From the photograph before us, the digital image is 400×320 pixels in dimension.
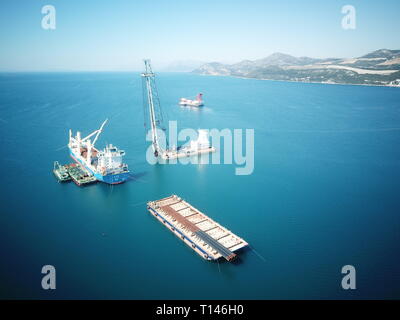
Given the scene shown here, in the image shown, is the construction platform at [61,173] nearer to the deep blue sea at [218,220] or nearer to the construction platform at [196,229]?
the deep blue sea at [218,220]

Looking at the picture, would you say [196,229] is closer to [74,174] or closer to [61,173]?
[74,174]

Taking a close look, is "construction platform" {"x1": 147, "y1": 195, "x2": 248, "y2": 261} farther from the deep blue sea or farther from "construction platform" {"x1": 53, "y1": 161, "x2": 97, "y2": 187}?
"construction platform" {"x1": 53, "y1": 161, "x2": 97, "y2": 187}

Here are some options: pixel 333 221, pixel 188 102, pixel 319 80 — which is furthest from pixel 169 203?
pixel 319 80

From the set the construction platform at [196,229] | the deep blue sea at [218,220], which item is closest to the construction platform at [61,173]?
the deep blue sea at [218,220]

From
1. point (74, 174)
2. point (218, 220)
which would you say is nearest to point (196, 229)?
point (218, 220)

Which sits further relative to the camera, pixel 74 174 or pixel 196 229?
pixel 74 174

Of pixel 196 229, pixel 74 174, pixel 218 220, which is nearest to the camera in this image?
pixel 196 229
